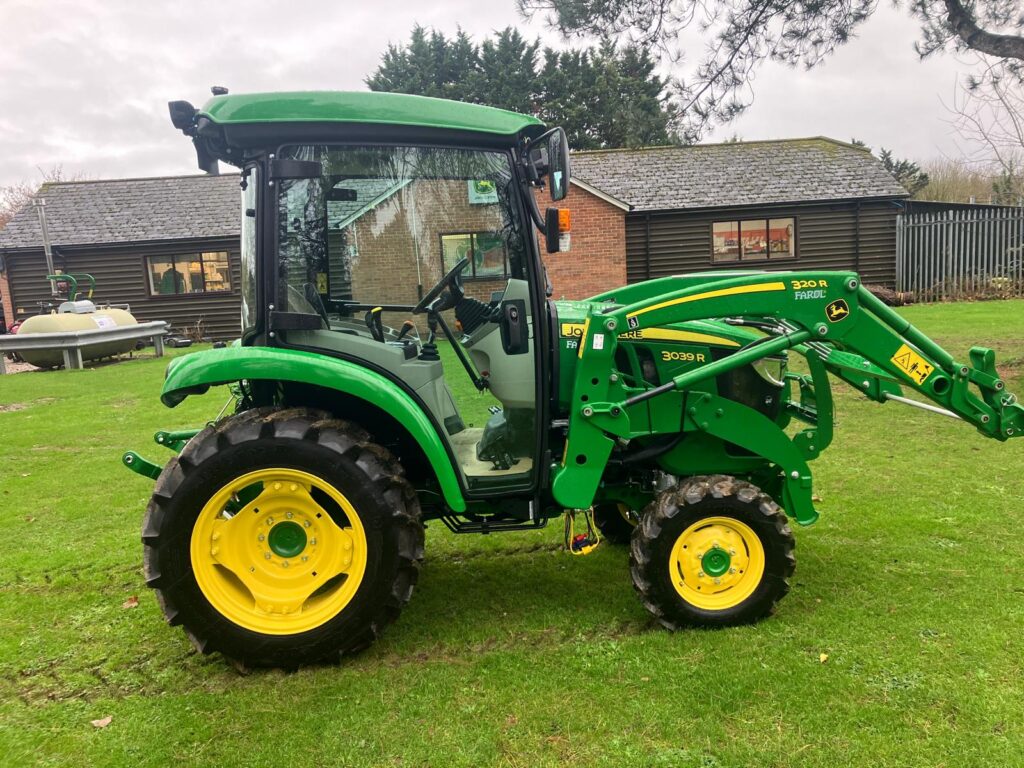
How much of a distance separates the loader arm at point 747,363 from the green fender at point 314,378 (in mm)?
596

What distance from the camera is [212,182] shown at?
70.1 ft

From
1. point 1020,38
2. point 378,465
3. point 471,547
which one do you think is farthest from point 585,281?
point 378,465

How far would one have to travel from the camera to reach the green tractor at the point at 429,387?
119 inches

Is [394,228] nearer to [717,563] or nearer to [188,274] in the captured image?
[717,563]

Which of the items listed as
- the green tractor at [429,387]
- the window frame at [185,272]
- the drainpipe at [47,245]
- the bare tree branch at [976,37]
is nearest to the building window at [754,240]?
the bare tree branch at [976,37]

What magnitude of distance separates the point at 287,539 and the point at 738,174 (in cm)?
1905

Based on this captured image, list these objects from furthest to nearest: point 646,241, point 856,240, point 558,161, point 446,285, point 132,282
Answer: point 132,282, point 646,241, point 856,240, point 446,285, point 558,161

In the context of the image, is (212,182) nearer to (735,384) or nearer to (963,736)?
(735,384)

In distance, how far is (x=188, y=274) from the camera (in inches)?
779

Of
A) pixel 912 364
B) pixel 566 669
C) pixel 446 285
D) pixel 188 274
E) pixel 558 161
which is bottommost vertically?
pixel 566 669

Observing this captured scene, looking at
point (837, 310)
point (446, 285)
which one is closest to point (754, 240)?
point (837, 310)

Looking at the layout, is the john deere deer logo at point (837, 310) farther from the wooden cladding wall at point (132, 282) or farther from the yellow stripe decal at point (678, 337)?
the wooden cladding wall at point (132, 282)

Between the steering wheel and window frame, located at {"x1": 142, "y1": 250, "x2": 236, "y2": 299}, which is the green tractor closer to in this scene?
the steering wheel

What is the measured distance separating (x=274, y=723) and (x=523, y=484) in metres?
1.41
